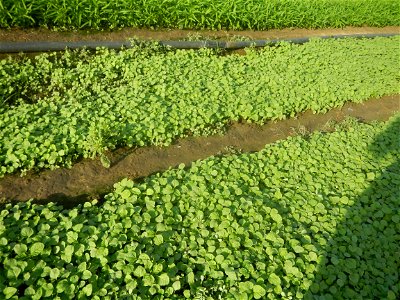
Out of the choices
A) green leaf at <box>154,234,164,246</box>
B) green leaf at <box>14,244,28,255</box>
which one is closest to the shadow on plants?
green leaf at <box>154,234,164,246</box>

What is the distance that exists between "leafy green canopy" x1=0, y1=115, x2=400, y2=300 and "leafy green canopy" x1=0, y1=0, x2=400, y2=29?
180 inches

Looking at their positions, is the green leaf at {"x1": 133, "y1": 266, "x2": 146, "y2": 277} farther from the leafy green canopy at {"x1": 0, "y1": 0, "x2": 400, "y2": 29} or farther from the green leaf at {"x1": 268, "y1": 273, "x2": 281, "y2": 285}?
the leafy green canopy at {"x1": 0, "y1": 0, "x2": 400, "y2": 29}

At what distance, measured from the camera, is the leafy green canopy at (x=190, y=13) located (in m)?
6.65

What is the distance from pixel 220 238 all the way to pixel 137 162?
187 centimetres

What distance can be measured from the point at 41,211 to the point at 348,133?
520cm

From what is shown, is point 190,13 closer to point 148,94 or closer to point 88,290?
point 148,94

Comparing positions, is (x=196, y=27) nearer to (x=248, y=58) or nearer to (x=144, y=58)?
(x=248, y=58)

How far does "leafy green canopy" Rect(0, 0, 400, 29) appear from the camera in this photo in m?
6.65

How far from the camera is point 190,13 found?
328 inches

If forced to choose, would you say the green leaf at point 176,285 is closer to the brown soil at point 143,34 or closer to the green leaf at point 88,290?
the green leaf at point 88,290

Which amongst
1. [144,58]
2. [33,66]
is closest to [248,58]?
[144,58]

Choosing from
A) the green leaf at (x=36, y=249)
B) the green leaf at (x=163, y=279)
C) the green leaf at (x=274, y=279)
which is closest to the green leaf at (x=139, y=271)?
the green leaf at (x=163, y=279)

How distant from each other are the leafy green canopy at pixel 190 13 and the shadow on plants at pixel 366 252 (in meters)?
5.90

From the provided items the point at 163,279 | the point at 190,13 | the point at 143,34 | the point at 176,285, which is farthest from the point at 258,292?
the point at 190,13
